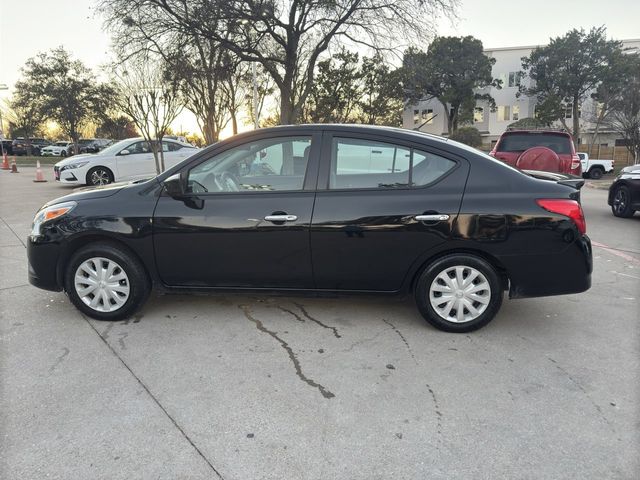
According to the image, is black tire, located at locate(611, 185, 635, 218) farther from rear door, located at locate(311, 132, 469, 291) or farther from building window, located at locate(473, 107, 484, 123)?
building window, located at locate(473, 107, 484, 123)

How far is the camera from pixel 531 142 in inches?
358

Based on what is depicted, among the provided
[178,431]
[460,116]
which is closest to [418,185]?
[178,431]

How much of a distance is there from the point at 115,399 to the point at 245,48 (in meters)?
13.9

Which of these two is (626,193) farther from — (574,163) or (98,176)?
(98,176)

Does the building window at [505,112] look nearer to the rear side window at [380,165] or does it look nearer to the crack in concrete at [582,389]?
the rear side window at [380,165]

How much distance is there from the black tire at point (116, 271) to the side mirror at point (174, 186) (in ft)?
2.10

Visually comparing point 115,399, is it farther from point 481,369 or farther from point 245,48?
point 245,48

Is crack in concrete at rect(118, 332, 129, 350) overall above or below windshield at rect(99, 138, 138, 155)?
below

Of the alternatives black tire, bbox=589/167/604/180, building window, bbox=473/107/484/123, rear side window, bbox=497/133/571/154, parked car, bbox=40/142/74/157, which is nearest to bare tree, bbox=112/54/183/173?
rear side window, bbox=497/133/571/154

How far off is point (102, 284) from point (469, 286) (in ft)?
9.78

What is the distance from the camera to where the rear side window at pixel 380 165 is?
11.9 feet

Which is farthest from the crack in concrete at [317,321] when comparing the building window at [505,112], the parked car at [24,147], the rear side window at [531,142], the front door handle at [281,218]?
the building window at [505,112]

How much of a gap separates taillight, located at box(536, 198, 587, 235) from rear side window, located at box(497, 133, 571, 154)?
6.05 meters

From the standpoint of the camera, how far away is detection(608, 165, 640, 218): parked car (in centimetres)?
930
